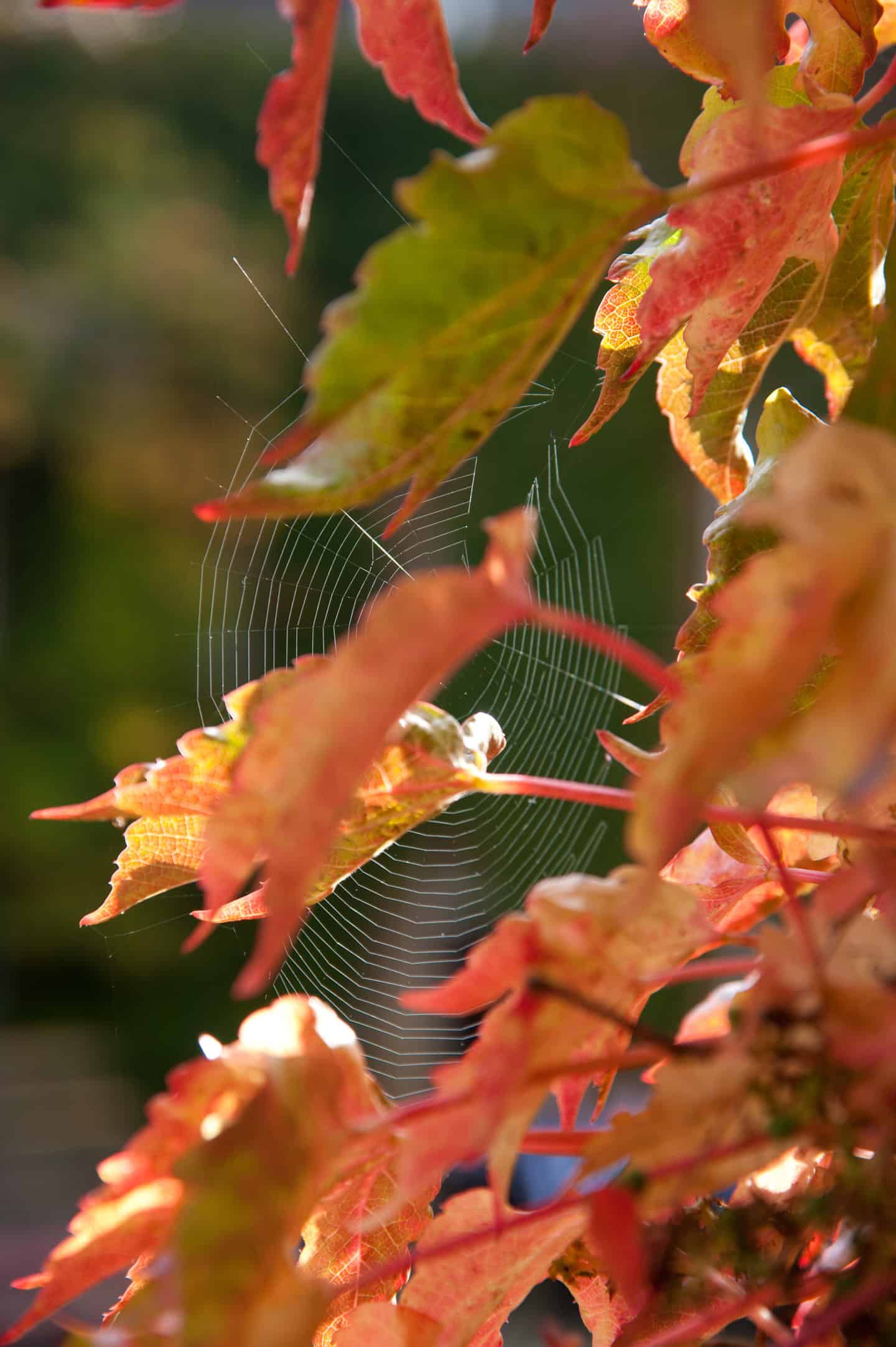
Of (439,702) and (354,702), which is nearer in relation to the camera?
(354,702)

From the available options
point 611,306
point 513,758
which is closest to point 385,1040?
point 513,758

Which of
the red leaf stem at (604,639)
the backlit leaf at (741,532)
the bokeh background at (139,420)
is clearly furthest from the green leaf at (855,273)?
the bokeh background at (139,420)

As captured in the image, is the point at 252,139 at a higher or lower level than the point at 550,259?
lower

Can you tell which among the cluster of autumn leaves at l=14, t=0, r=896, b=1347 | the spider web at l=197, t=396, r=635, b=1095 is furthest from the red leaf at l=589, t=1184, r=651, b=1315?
the spider web at l=197, t=396, r=635, b=1095

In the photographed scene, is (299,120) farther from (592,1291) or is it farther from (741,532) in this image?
(592,1291)

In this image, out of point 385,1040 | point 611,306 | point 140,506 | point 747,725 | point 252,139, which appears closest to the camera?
point 747,725

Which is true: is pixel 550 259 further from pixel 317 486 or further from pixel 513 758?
pixel 513 758

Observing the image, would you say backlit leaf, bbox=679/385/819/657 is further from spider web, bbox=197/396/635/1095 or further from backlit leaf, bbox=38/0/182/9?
spider web, bbox=197/396/635/1095

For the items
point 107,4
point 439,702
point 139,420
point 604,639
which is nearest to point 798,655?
point 604,639
